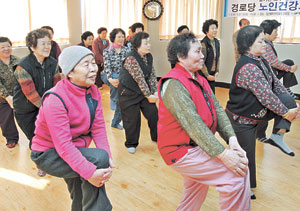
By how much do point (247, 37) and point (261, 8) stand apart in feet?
13.1

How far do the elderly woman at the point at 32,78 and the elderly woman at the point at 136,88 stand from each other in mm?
851

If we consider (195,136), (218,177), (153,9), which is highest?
(153,9)

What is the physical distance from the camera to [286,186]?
8.16 ft

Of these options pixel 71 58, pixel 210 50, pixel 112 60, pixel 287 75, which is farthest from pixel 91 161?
pixel 287 75

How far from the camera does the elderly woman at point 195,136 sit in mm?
1477

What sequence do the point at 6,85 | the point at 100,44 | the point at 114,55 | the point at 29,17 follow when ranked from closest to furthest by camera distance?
the point at 6,85
the point at 114,55
the point at 29,17
the point at 100,44

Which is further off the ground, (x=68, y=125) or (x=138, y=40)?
(x=138, y=40)

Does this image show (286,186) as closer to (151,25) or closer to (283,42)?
(283,42)

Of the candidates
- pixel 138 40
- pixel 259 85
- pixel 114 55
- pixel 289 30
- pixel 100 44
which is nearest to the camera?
pixel 259 85

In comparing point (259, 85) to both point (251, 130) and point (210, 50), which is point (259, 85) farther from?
point (210, 50)

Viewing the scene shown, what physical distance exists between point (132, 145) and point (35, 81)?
1368 mm

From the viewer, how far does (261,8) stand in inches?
217

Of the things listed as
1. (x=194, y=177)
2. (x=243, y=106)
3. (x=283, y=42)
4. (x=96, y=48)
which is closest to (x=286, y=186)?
(x=243, y=106)

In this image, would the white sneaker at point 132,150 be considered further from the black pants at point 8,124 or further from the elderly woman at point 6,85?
the black pants at point 8,124
